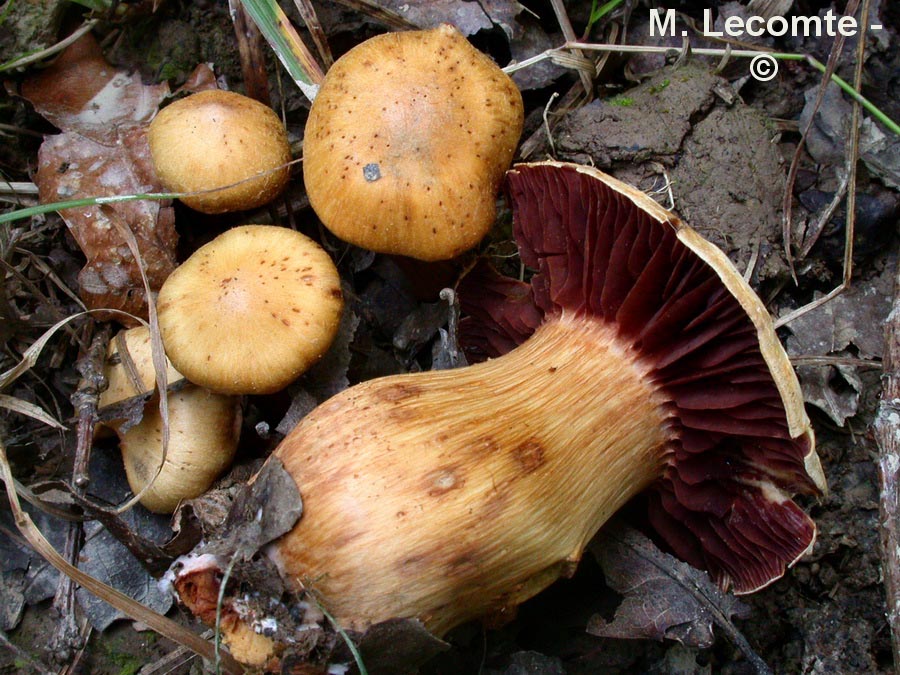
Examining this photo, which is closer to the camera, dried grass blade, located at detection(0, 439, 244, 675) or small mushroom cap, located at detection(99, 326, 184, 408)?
dried grass blade, located at detection(0, 439, 244, 675)

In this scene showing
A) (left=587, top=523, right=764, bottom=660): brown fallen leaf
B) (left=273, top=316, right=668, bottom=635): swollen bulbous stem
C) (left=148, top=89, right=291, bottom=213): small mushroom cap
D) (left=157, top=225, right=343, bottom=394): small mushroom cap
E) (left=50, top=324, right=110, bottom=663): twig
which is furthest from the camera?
(left=148, top=89, right=291, bottom=213): small mushroom cap

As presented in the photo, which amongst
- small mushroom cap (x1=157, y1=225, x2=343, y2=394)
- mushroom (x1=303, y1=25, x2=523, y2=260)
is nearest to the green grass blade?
mushroom (x1=303, y1=25, x2=523, y2=260)

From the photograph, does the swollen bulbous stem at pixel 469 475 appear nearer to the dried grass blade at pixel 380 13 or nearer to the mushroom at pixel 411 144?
the mushroom at pixel 411 144

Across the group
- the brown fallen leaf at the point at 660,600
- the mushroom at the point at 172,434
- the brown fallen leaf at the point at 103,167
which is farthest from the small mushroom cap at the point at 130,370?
the brown fallen leaf at the point at 660,600

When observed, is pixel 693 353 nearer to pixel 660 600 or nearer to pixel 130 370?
pixel 660 600

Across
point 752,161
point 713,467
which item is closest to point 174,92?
point 752,161

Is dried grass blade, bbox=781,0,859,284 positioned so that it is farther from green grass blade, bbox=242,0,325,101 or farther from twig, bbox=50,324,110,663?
twig, bbox=50,324,110,663

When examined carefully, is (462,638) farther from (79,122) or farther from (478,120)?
(79,122)
